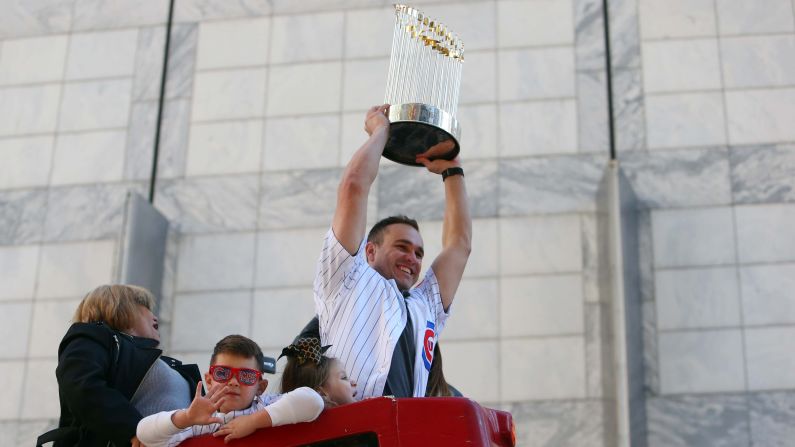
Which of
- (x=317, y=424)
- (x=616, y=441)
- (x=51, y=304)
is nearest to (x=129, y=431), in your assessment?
(x=317, y=424)

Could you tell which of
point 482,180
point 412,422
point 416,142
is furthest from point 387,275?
point 482,180

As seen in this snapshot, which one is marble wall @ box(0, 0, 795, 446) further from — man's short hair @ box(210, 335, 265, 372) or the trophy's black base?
man's short hair @ box(210, 335, 265, 372)

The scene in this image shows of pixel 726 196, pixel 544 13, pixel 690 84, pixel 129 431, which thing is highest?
pixel 544 13

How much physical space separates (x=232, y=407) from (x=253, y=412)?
0.65 ft

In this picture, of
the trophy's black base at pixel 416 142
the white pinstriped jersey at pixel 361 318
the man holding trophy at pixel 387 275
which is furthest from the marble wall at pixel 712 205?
the white pinstriped jersey at pixel 361 318

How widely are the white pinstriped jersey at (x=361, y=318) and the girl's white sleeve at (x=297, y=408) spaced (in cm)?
66

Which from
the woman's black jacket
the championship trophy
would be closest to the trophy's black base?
the championship trophy

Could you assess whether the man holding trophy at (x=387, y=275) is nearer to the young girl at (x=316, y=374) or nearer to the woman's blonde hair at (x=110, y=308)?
the young girl at (x=316, y=374)

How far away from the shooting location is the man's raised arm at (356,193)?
150 inches

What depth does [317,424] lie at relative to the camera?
9.75 feet

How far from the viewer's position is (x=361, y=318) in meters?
3.77

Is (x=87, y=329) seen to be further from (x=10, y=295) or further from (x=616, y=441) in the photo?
(x=10, y=295)

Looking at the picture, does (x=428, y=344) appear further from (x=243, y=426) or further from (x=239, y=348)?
(x=243, y=426)

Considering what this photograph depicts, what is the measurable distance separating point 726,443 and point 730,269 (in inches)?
42.9
